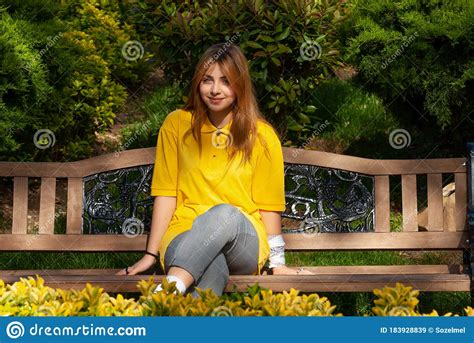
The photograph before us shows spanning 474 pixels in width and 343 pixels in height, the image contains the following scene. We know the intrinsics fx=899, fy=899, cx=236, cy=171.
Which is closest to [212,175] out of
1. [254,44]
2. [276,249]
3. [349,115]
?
[276,249]

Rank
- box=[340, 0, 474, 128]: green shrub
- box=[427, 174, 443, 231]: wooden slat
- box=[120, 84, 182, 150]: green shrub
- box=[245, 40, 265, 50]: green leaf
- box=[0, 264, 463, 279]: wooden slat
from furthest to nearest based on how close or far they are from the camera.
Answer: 1. box=[120, 84, 182, 150]: green shrub
2. box=[245, 40, 265, 50]: green leaf
3. box=[340, 0, 474, 128]: green shrub
4. box=[427, 174, 443, 231]: wooden slat
5. box=[0, 264, 463, 279]: wooden slat

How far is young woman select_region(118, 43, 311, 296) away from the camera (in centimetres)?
429

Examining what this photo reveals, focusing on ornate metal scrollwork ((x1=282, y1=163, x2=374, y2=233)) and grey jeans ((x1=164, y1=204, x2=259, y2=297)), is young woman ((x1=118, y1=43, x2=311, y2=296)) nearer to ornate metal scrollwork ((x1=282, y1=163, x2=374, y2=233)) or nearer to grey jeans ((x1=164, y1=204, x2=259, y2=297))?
grey jeans ((x1=164, y1=204, x2=259, y2=297))

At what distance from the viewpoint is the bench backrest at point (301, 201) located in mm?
4758

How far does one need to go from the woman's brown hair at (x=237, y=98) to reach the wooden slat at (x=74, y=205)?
0.75 m

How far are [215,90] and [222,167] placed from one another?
38cm

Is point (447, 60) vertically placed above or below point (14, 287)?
above

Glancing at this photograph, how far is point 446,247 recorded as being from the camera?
477 centimetres

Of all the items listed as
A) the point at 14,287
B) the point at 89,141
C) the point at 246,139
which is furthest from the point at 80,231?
the point at 89,141

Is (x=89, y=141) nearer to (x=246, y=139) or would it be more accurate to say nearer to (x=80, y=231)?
(x=80, y=231)

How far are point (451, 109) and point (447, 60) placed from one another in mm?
403

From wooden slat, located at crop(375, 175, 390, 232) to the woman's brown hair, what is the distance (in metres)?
0.77

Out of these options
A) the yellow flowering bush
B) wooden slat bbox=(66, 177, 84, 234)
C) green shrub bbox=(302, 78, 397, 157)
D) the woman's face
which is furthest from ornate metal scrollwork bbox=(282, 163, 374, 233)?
green shrub bbox=(302, 78, 397, 157)

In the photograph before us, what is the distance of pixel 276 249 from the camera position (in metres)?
4.36
